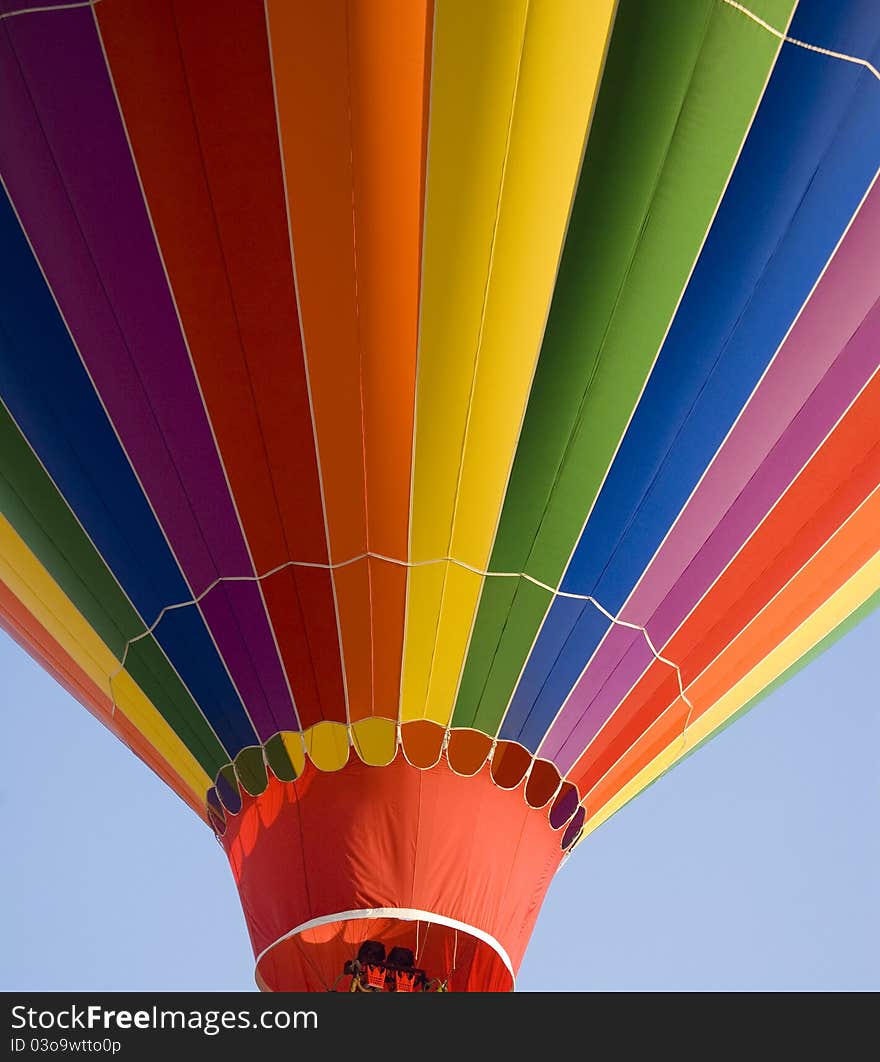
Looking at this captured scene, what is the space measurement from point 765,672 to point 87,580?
277 cm

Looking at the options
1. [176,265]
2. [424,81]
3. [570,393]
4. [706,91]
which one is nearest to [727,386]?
[570,393]

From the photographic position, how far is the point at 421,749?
5.32m

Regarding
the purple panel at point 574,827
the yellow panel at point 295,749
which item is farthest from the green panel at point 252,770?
the purple panel at point 574,827

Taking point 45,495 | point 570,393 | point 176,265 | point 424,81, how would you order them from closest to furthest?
point 424,81 → point 176,265 → point 570,393 → point 45,495

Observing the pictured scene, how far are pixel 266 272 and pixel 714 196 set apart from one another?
142 centimetres

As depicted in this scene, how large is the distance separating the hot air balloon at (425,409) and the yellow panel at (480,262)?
1 cm

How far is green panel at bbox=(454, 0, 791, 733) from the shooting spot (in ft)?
14.0

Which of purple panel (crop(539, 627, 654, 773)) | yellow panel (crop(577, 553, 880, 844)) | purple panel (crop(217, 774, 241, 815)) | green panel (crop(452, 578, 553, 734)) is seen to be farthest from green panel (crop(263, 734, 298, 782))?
yellow panel (crop(577, 553, 880, 844))

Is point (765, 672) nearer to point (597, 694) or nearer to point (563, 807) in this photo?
point (597, 694)

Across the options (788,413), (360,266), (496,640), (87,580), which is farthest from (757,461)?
(87,580)

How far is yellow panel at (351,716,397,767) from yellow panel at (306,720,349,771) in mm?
42

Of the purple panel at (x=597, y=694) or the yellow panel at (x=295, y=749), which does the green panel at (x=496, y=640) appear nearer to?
the purple panel at (x=597, y=694)

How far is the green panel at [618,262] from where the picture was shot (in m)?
4.28

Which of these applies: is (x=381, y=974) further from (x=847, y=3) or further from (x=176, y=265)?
(x=847, y=3)
